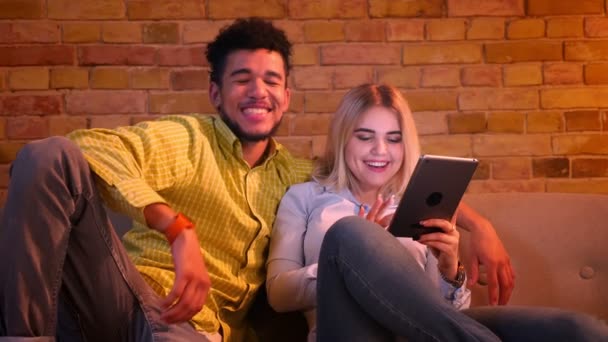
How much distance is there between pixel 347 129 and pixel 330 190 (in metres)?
0.16

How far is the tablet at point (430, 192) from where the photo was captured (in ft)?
4.83

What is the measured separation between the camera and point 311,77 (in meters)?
2.53

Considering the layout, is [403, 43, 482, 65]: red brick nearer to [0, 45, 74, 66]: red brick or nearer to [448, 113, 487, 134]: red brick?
[448, 113, 487, 134]: red brick

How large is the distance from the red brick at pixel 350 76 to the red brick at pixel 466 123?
0.32 meters

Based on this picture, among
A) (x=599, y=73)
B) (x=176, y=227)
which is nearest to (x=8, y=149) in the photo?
(x=176, y=227)

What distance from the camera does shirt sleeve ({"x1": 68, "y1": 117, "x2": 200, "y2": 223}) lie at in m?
1.38

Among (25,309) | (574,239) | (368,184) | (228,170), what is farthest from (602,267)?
(25,309)

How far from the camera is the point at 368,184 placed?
6.33ft

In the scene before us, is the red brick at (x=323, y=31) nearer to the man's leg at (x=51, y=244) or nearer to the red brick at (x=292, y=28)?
the red brick at (x=292, y=28)

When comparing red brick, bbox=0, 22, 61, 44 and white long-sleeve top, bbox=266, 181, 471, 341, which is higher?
red brick, bbox=0, 22, 61, 44

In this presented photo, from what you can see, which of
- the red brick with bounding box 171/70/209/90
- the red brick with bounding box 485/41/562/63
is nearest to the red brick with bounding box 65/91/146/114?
the red brick with bounding box 171/70/209/90

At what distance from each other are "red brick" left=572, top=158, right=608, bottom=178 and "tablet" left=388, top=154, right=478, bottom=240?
114 centimetres

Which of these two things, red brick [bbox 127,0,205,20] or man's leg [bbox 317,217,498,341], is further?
red brick [bbox 127,0,205,20]

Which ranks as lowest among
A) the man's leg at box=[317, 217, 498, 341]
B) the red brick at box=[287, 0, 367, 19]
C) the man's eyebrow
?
the man's leg at box=[317, 217, 498, 341]
